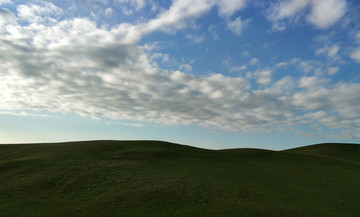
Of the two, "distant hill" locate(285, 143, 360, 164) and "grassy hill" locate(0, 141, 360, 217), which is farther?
"distant hill" locate(285, 143, 360, 164)

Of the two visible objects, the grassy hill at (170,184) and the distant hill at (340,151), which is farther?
the distant hill at (340,151)

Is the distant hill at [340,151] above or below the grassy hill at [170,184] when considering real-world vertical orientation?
above

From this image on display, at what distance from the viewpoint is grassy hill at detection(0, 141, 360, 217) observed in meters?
27.4

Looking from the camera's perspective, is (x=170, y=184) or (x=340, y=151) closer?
(x=170, y=184)

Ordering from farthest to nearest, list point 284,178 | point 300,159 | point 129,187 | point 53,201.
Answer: point 300,159, point 284,178, point 129,187, point 53,201

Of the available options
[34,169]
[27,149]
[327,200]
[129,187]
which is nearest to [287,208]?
[327,200]

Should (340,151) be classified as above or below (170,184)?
above

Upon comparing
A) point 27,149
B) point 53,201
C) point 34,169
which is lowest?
point 53,201

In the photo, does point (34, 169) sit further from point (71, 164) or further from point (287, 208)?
point (287, 208)

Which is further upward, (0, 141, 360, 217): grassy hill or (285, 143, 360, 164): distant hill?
(285, 143, 360, 164): distant hill

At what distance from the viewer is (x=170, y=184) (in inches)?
1393

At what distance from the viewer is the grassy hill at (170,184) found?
1079 inches

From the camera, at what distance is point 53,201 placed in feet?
96.6

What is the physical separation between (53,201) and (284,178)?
36258mm
